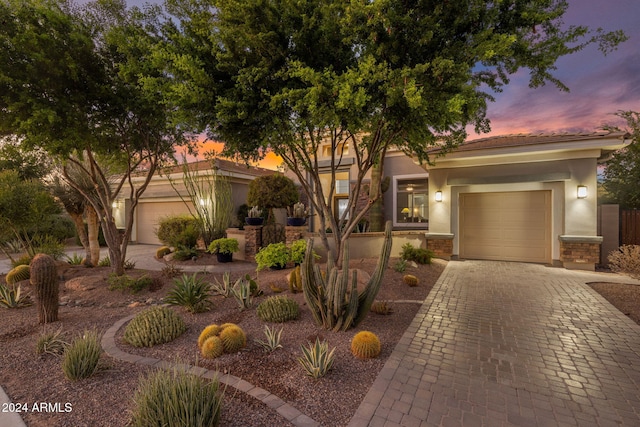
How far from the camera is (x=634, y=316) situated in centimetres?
518

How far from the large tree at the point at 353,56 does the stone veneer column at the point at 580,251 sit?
619cm

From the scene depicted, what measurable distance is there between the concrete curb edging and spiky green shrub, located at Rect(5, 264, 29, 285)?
237 inches

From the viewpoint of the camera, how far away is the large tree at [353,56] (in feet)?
12.9

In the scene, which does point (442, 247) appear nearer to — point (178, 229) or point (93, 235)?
point (178, 229)

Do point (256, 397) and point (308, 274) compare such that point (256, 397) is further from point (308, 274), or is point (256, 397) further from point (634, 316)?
point (634, 316)

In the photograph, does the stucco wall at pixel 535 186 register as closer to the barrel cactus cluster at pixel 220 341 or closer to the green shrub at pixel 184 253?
the barrel cactus cluster at pixel 220 341

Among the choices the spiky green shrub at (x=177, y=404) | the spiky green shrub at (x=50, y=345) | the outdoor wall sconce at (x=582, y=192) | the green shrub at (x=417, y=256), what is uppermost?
the outdoor wall sconce at (x=582, y=192)

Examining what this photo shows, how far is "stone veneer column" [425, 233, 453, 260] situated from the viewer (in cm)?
1076

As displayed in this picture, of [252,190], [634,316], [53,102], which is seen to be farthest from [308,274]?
[252,190]

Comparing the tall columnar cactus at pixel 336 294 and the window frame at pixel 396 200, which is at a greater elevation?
the window frame at pixel 396 200

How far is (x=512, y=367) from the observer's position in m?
3.52

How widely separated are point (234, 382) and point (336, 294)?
1.77 meters

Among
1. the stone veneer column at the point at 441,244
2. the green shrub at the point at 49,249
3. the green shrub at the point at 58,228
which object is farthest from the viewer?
the green shrub at the point at 58,228

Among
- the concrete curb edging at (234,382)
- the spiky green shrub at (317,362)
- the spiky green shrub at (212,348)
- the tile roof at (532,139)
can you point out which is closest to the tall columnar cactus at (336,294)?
the spiky green shrub at (317,362)
